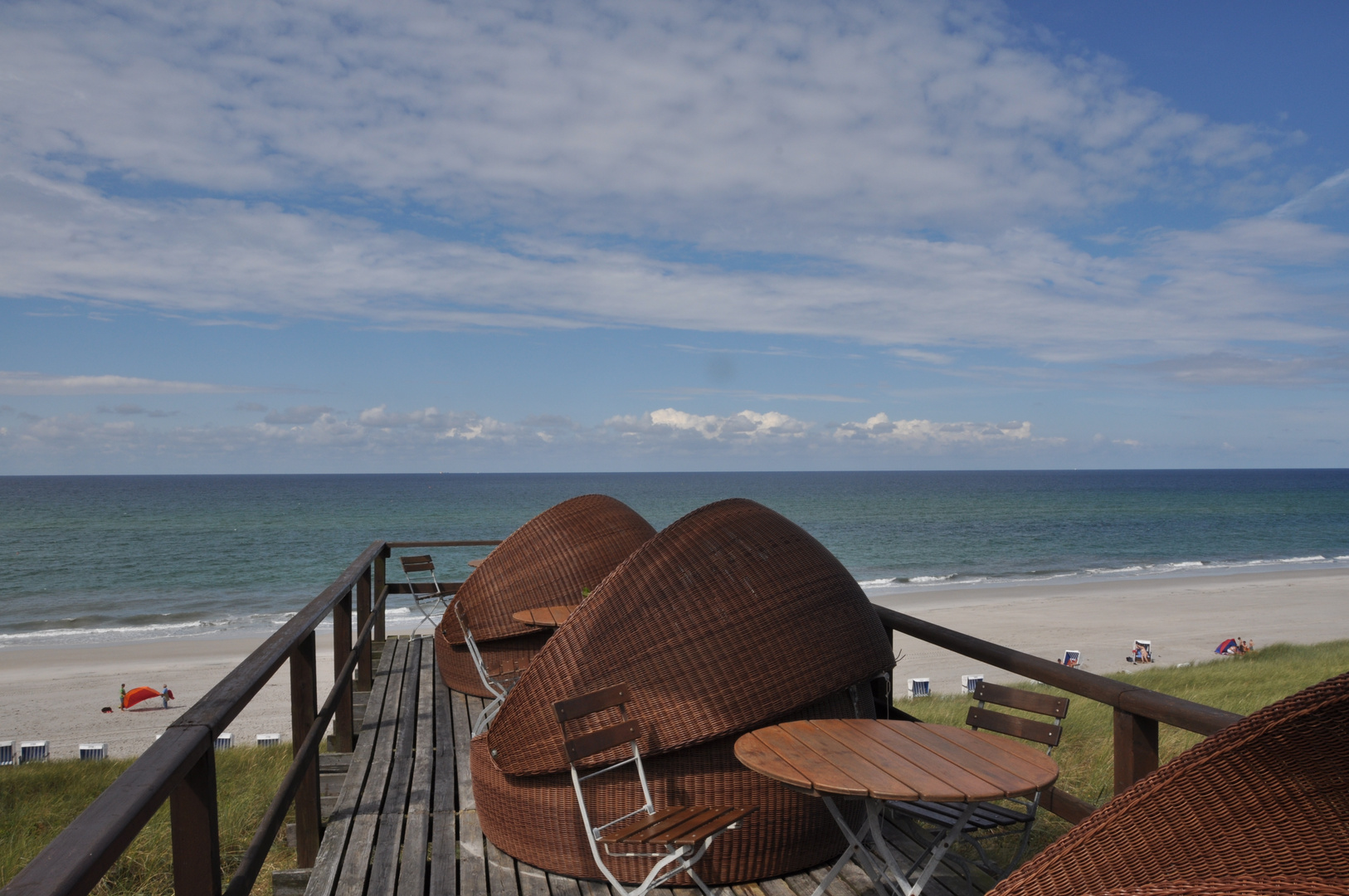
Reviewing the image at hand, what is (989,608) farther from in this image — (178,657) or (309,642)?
(309,642)

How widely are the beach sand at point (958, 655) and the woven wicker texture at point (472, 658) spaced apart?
7.63 meters

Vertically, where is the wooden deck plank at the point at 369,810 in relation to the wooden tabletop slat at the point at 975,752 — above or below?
below

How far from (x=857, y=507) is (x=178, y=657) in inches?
2232

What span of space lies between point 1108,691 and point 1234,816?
1.04 meters

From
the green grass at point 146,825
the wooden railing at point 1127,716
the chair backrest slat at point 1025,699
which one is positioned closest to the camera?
the wooden railing at point 1127,716

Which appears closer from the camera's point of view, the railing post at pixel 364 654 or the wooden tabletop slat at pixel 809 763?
the wooden tabletop slat at pixel 809 763

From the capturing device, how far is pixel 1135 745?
259cm

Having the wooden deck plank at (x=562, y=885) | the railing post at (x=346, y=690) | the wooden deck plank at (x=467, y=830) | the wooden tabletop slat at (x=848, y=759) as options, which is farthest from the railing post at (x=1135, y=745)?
the railing post at (x=346, y=690)

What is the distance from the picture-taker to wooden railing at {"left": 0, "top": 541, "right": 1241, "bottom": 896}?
44.9 inches

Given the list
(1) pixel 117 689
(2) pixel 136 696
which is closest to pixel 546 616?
(2) pixel 136 696

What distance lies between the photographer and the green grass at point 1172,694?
6.30 m

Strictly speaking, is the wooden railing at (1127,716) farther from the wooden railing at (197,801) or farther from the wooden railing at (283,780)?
the wooden railing at (197,801)

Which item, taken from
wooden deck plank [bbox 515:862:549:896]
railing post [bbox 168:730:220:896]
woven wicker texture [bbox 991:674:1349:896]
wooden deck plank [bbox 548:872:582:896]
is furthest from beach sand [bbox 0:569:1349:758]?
woven wicker texture [bbox 991:674:1349:896]

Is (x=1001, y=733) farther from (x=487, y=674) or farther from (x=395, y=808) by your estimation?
(x=487, y=674)
